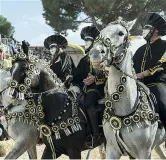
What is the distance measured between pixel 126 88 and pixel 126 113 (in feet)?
1.13

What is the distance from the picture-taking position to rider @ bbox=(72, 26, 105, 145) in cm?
688

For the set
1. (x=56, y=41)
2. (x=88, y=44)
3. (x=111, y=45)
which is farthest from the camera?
(x=56, y=41)

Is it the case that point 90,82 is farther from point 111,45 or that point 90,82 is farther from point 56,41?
point 111,45

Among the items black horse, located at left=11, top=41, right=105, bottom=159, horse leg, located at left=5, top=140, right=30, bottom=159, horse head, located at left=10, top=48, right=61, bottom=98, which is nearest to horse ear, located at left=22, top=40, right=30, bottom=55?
horse head, located at left=10, top=48, right=61, bottom=98

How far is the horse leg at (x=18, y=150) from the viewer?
7031 mm

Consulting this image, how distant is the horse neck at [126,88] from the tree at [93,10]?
909 inches

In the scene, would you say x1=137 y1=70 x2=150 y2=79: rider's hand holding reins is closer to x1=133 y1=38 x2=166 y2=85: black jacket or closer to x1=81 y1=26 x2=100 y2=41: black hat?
x1=133 y1=38 x2=166 y2=85: black jacket

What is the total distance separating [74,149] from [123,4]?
25.7m

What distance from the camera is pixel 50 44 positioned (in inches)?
311

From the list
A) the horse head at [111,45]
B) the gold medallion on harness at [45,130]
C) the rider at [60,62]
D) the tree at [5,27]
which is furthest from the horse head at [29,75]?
the tree at [5,27]

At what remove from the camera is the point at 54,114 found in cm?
661

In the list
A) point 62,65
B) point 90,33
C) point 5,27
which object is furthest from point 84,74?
point 5,27

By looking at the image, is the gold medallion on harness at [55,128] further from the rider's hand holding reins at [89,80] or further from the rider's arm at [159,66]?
the rider's arm at [159,66]

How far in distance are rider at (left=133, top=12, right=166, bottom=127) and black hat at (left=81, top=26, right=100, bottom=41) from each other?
44.8 inches
